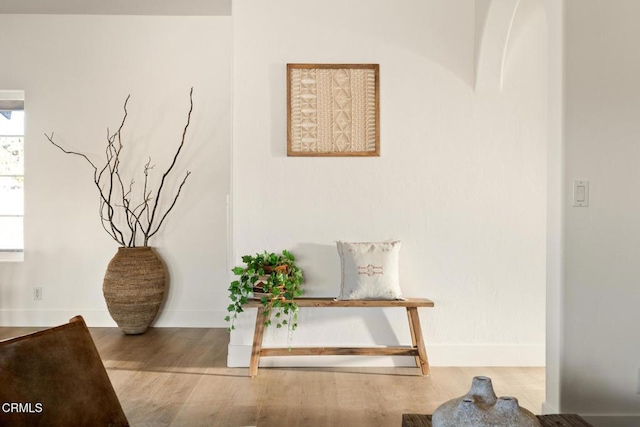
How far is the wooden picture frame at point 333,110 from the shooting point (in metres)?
4.04

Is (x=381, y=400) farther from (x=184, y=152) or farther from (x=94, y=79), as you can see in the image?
(x=94, y=79)

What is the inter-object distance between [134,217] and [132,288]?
2.40 ft

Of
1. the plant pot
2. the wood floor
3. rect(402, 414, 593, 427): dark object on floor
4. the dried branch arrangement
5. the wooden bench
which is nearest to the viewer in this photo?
rect(402, 414, 593, 427): dark object on floor

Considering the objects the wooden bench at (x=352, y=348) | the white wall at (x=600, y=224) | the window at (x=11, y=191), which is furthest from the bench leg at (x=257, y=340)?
the window at (x=11, y=191)

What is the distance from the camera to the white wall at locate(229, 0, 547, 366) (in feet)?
13.3

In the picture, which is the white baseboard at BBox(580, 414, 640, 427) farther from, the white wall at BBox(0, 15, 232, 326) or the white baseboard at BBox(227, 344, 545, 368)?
the white wall at BBox(0, 15, 232, 326)

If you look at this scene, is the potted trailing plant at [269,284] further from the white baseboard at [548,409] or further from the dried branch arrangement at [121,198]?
the dried branch arrangement at [121,198]

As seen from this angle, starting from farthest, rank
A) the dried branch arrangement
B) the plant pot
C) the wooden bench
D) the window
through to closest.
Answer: the window → the dried branch arrangement → the plant pot → the wooden bench

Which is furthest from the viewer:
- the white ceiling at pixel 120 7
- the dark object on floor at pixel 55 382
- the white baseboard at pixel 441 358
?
the white ceiling at pixel 120 7

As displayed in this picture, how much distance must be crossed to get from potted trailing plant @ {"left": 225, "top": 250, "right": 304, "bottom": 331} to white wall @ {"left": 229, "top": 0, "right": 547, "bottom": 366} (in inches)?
6.2

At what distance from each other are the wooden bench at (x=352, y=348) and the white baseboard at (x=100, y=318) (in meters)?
1.63

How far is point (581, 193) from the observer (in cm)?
273

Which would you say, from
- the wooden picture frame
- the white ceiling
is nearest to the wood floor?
the wooden picture frame

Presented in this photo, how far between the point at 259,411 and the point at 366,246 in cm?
124
